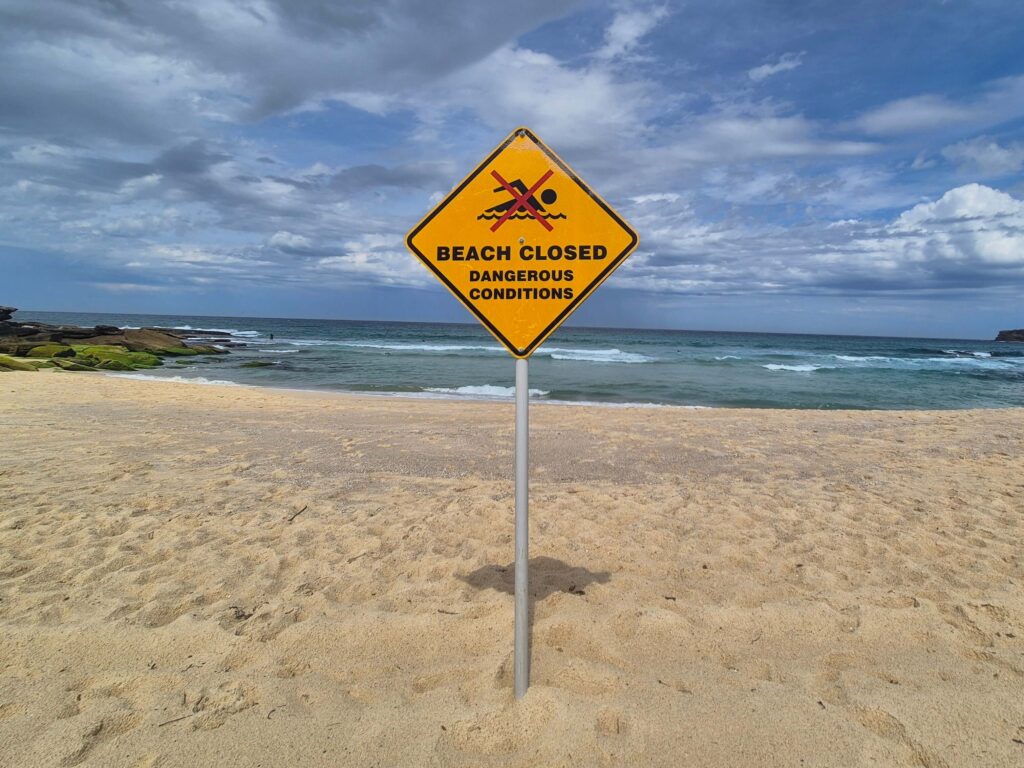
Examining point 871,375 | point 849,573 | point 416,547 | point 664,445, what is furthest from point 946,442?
point 871,375

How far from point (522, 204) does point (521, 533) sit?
139 cm

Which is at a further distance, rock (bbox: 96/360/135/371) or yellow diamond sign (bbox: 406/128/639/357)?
rock (bbox: 96/360/135/371)

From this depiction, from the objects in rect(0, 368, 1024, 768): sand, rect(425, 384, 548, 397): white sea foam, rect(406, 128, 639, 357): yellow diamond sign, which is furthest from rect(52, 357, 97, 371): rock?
rect(406, 128, 639, 357): yellow diamond sign

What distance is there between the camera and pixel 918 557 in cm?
422

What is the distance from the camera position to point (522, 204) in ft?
7.75

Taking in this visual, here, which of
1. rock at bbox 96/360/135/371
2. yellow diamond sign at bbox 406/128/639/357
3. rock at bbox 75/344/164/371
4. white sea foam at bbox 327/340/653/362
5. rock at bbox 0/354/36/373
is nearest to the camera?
yellow diamond sign at bbox 406/128/639/357

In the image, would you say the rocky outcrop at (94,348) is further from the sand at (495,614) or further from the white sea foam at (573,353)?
the sand at (495,614)

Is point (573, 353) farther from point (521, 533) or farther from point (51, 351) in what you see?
point (521, 533)

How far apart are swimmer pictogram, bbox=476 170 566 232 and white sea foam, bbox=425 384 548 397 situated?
15649 millimetres

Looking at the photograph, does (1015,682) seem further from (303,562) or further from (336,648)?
(303,562)

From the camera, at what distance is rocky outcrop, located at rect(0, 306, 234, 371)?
72.6 ft

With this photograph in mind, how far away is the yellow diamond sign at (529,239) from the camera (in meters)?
2.34

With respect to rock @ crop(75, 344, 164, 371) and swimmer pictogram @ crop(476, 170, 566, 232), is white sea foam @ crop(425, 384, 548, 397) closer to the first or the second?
rock @ crop(75, 344, 164, 371)

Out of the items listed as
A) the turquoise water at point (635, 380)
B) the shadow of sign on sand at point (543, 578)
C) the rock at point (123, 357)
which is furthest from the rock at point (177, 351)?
the shadow of sign on sand at point (543, 578)
